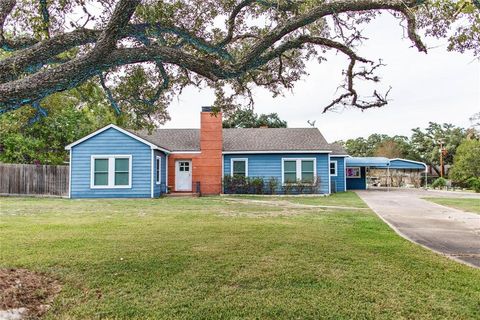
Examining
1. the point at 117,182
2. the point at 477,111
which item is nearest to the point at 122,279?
the point at 117,182

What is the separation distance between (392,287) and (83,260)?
14.2ft

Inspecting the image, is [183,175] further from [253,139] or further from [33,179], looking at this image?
Result: [33,179]

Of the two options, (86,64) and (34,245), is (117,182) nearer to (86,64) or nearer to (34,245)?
(34,245)

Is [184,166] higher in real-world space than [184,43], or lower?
lower

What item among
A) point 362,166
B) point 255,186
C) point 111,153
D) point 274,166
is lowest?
point 255,186

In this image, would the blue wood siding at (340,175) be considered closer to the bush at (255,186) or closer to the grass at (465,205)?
the bush at (255,186)

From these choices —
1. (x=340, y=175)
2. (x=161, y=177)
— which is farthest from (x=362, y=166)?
(x=161, y=177)

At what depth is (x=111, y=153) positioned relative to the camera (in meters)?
18.3

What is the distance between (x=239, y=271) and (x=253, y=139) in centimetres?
1782

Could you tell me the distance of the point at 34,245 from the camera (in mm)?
6285

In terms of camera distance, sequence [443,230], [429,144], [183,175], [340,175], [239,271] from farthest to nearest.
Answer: [429,144] → [340,175] → [183,175] → [443,230] → [239,271]

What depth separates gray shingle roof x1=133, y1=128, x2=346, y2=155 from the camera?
21.0m

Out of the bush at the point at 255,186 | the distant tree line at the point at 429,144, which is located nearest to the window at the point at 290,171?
the bush at the point at 255,186

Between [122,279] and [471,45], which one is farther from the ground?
[471,45]
